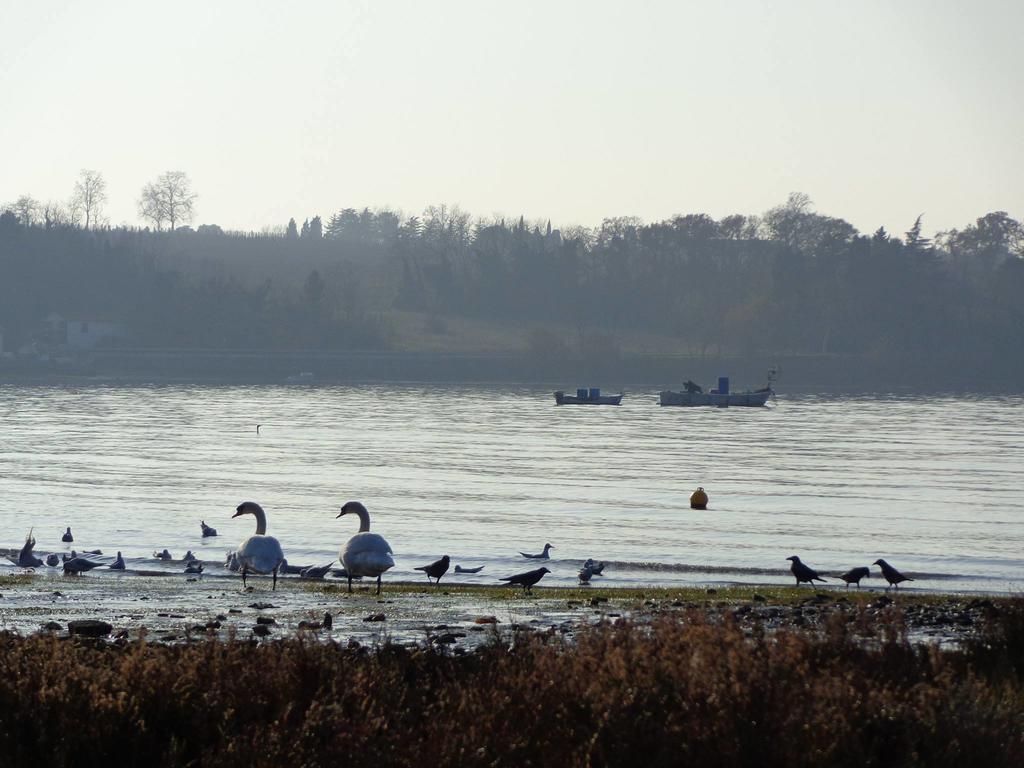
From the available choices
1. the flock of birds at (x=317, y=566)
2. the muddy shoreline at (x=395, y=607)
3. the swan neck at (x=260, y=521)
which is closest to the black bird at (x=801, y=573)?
the muddy shoreline at (x=395, y=607)

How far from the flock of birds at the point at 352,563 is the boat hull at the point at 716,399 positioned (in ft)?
318

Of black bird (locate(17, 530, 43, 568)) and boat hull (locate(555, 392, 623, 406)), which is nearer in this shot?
black bird (locate(17, 530, 43, 568))

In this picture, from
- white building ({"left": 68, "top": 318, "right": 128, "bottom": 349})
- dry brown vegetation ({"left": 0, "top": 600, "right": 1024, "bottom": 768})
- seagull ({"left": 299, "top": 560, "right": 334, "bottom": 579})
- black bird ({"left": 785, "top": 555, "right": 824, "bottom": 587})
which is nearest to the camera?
dry brown vegetation ({"left": 0, "top": 600, "right": 1024, "bottom": 768})

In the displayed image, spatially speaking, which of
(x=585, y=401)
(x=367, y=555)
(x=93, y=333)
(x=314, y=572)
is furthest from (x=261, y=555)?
(x=93, y=333)

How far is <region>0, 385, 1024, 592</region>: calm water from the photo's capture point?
37.5m

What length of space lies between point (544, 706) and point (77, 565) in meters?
21.4

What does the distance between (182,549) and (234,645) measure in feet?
85.0

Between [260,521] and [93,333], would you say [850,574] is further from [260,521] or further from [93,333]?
[93,333]

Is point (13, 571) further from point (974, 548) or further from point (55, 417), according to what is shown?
point (55, 417)

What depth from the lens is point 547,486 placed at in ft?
186

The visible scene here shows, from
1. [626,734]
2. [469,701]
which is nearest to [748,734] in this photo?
[626,734]

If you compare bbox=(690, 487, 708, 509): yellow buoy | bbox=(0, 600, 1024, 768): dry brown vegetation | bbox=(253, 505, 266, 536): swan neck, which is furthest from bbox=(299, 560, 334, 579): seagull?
bbox=(690, 487, 708, 509): yellow buoy

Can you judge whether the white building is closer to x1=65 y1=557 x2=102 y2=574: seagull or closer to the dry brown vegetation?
x1=65 y1=557 x2=102 y2=574: seagull

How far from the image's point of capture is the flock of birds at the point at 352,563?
25.0 metres
